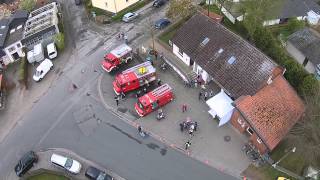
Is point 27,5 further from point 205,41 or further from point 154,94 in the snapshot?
point 205,41

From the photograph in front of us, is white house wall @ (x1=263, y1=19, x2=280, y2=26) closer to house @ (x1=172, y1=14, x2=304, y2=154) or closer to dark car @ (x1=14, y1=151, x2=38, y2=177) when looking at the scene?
house @ (x1=172, y1=14, x2=304, y2=154)

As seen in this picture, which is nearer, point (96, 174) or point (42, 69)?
point (96, 174)

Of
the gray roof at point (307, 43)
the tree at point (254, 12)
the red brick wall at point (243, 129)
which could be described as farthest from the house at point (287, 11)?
the red brick wall at point (243, 129)

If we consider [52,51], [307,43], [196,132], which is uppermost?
[307,43]

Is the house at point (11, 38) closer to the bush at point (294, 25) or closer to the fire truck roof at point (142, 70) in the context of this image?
the fire truck roof at point (142, 70)

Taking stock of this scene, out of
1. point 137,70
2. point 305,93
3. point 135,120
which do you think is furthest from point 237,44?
point 135,120

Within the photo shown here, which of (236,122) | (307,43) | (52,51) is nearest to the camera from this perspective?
(236,122)

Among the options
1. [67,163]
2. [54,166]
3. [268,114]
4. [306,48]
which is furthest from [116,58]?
[306,48]

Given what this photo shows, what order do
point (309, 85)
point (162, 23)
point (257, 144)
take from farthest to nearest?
point (162, 23), point (309, 85), point (257, 144)
